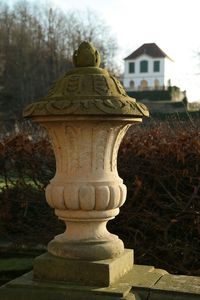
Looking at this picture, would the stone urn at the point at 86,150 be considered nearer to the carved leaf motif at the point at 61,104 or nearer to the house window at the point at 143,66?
the carved leaf motif at the point at 61,104

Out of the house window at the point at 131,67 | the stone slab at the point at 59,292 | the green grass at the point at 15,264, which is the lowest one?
the green grass at the point at 15,264

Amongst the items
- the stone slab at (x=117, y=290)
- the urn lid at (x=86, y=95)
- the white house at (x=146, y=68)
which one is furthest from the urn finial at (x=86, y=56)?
the white house at (x=146, y=68)

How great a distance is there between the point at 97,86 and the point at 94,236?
40.8 inches

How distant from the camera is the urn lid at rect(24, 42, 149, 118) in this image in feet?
11.0

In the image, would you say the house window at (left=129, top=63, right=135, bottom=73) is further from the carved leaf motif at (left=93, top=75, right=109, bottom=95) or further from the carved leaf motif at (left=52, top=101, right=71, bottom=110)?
the carved leaf motif at (left=52, top=101, right=71, bottom=110)

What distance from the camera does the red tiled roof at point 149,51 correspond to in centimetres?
8082

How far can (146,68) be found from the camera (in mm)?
80125

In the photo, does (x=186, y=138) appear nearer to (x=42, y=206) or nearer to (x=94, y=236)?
(x=42, y=206)

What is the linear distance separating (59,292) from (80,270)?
20cm

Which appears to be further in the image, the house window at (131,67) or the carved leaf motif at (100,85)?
the house window at (131,67)

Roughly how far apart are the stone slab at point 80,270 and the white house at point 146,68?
7416 cm

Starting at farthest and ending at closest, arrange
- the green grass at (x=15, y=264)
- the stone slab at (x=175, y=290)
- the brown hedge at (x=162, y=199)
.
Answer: the green grass at (x=15, y=264) < the brown hedge at (x=162, y=199) < the stone slab at (x=175, y=290)

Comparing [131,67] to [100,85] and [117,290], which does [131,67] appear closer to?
[100,85]

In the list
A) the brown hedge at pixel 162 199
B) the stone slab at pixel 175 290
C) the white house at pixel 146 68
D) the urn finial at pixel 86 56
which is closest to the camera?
the stone slab at pixel 175 290
